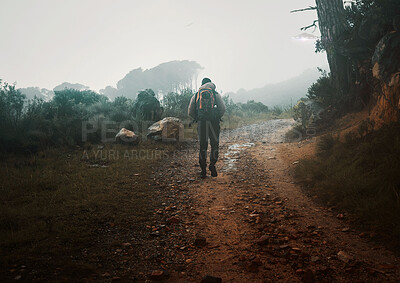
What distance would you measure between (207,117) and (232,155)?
7.84ft

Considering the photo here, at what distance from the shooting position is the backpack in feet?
17.8

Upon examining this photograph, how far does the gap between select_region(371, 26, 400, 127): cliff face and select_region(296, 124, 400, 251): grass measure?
1.46ft

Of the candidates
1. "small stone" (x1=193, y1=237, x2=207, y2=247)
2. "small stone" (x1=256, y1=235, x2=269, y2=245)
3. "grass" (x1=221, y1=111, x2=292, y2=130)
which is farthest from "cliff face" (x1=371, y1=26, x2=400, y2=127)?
"grass" (x1=221, y1=111, x2=292, y2=130)

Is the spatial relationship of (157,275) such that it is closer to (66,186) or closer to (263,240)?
(263,240)

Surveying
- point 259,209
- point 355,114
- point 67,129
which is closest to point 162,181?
point 259,209

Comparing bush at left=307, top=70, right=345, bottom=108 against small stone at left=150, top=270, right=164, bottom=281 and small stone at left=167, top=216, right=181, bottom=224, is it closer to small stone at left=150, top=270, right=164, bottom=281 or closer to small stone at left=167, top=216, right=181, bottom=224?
small stone at left=167, top=216, right=181, bottom=224

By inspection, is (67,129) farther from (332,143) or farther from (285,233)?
(332,143)

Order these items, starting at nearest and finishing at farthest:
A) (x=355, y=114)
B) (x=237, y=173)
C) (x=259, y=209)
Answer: (x=259, y=209) < (x=237, y=173) < (x=355, y=114)

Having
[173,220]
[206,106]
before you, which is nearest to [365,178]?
[173,220]

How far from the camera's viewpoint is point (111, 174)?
522 centimetres

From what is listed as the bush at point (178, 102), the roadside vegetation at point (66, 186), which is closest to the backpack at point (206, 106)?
the roadside vegetation at point (66, 186)

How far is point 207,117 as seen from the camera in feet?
17.8

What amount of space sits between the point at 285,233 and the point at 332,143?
11.5 ft

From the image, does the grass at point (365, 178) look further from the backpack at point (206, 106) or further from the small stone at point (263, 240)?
the backpack at point (206, 106)
